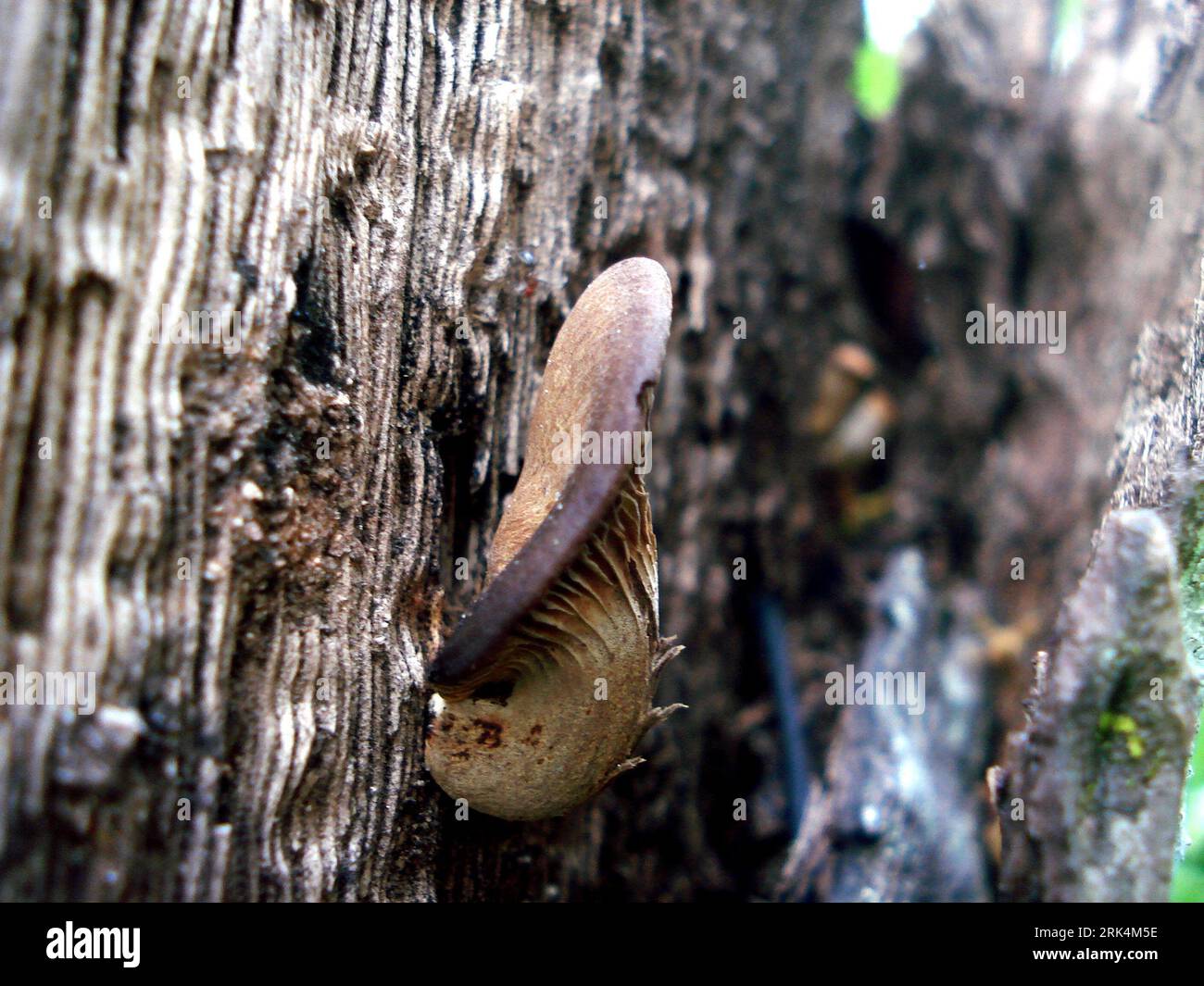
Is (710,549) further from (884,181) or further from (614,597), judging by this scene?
(884,181)

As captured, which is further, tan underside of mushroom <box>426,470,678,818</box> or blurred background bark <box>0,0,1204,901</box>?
tan underside of mushroom <box>426,470,678,818</box>

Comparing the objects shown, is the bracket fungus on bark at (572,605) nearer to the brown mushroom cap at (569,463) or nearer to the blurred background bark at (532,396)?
the brown mushroom cap at (569,463)

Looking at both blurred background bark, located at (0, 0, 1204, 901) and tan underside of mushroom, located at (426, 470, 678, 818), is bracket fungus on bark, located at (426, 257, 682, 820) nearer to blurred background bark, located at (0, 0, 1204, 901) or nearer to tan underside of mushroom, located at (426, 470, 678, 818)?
tan underside of mushroom, located at (426, 470, 678, 818)

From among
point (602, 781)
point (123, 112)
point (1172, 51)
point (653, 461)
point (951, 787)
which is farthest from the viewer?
point (951, 787)

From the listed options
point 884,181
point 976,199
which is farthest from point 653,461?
point 976,199

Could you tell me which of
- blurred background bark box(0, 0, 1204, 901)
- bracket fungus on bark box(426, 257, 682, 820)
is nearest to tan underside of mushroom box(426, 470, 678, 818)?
bracket fungus on bark box(426, 257, 682, 820)

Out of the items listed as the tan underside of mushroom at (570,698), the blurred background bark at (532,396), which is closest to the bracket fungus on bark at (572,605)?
the tan underside of mushroom at (570,698)
